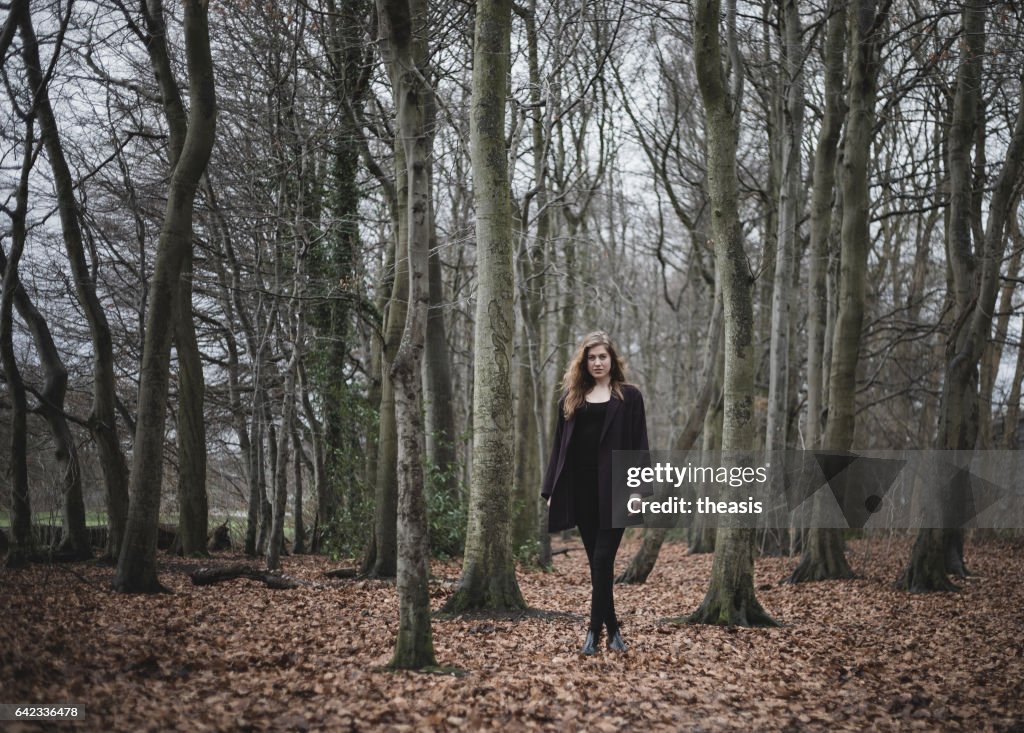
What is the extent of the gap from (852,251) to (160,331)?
30.4 ft

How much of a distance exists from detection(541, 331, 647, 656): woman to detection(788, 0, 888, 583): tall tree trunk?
652 centimetres

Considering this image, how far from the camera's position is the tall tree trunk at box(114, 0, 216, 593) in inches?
320

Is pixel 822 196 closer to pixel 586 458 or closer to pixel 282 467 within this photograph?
pixel 586 458

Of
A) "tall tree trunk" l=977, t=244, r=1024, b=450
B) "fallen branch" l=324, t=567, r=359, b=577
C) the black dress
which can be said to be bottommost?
"fallen branch" l=324, t=567, r=359, b=577

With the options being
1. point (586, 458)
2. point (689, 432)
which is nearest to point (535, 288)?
point (689, 432)

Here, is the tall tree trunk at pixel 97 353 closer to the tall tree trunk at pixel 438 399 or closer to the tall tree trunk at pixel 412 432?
the tall tree trunk at pixel 438 399

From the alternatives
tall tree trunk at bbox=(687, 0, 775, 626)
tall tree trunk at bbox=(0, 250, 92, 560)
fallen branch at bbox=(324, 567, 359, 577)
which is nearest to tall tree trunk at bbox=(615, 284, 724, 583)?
fallen branch at bbox=(324, 567, 359, 577)

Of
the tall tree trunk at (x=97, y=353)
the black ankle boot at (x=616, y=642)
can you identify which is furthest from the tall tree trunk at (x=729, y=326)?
the tall tree trunk at (x=97, y=353)

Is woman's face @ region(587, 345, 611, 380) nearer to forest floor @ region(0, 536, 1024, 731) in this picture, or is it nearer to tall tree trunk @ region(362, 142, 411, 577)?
forest floor @ region(0, 536, 1024, 731)

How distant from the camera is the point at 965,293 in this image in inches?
440

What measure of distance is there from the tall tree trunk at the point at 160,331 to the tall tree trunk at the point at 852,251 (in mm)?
8625

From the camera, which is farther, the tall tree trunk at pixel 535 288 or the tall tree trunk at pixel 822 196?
the tall tree trunk at pixel 535 288

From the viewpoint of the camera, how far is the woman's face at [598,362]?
651 cm

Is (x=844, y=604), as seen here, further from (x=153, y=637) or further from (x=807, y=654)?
(x=153, y=637)
